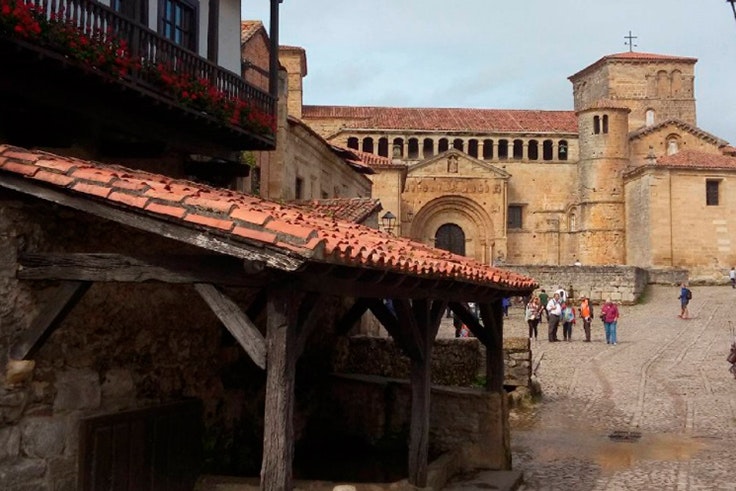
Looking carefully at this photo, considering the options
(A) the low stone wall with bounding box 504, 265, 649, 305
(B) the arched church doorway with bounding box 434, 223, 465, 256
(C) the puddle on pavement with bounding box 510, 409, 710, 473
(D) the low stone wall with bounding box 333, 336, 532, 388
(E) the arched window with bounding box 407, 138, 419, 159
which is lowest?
(C) the puddle on pavement with bounding box 510, 409, 710, 473

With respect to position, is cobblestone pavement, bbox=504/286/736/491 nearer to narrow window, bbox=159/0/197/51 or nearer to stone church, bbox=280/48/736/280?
narrow window, bbox=159/0/197/51

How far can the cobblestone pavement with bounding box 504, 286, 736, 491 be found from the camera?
32.5 feet

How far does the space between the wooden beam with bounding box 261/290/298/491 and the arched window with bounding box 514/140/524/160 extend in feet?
144

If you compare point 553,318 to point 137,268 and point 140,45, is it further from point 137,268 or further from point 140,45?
point 137,268

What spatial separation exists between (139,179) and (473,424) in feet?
18.4

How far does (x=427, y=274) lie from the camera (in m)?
6.29

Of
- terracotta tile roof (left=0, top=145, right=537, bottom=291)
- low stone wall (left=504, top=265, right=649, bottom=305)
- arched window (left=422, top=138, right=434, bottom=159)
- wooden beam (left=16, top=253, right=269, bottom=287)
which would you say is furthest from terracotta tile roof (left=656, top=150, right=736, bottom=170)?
wooden beam (left=16, top=253, right=269, bottom=287)

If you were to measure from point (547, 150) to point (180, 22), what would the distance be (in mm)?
39813

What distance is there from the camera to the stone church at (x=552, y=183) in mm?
41531

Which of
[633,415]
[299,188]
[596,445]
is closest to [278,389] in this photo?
[596,445]

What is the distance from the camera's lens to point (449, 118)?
4866 centimetres

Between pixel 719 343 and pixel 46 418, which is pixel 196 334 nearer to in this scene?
pixel 46 418

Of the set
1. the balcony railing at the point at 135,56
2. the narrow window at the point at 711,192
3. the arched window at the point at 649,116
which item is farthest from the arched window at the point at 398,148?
the balcony railing at the point at 135,56

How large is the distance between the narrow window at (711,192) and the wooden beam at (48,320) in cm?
4073
